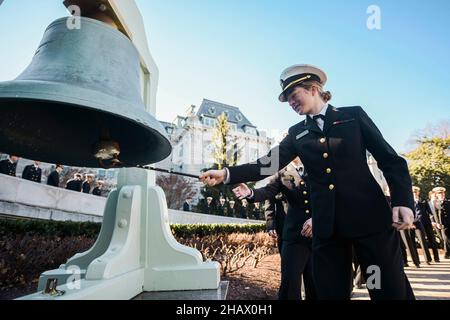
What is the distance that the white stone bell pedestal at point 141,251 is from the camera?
243 cm

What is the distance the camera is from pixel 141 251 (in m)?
2.73

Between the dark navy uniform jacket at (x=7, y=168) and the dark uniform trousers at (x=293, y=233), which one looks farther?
the dark navy uniform jacket at (x=7, y=168)

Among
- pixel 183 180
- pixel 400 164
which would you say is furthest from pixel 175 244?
pixel 183 180

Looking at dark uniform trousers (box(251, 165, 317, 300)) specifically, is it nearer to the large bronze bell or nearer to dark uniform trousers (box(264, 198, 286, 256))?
dark uniform trousers (box(264, 198, 286, 256))

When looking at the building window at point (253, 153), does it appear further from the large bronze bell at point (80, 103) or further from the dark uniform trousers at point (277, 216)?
the large bronze bell at point (80, 103)

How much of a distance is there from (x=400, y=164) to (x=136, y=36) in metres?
2.30

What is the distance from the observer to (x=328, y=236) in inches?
79.7

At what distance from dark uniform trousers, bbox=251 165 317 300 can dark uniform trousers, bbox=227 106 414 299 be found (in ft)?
3.03

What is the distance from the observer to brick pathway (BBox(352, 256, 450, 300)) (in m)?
4.73

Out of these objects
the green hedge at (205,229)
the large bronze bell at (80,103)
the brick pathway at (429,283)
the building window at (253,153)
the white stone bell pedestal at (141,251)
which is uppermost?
the building window at (253,153)

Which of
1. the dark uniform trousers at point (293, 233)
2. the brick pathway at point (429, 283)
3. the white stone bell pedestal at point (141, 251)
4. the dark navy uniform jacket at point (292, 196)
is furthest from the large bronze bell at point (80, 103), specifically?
the brick pathway at point (429, 283)

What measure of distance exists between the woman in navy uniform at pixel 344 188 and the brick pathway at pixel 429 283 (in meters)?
3.27

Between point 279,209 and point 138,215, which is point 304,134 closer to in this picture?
point 138,215

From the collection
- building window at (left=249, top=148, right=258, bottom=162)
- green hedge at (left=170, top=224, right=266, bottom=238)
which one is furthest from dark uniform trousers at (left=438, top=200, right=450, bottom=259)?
building window at (left=249, top=148, right=258, bottom=162)
